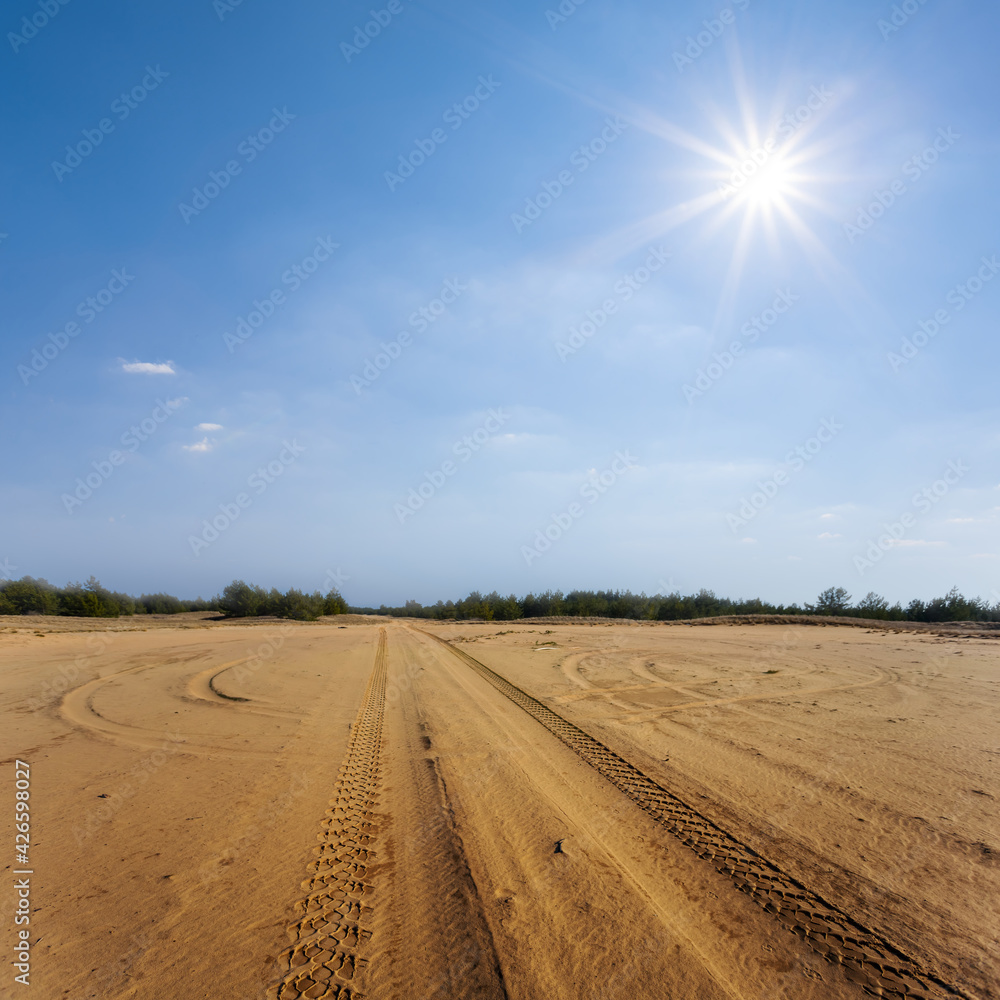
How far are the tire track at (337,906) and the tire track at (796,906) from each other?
8.72ft

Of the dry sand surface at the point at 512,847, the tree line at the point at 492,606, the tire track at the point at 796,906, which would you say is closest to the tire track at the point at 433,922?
the dry sand surface at the point at 512,847

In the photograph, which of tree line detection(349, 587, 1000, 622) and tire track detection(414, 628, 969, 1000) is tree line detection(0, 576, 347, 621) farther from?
tire track detection(414, 628, 969, 1000)

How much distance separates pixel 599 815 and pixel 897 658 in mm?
13788

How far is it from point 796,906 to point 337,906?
10.4 feet

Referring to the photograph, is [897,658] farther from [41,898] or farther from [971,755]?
[41,898]

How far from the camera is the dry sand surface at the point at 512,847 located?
2.74 meters

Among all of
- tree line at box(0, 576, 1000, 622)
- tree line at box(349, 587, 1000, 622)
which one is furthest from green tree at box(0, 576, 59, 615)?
tree line at box(349, 587, 1000, 622)

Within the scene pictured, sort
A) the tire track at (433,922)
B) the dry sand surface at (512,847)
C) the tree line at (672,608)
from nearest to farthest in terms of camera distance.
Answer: the tire track at (433,922) < the dry sand surface at (512,847) < the tree line at (672,608)

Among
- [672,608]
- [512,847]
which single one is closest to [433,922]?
[512,847]

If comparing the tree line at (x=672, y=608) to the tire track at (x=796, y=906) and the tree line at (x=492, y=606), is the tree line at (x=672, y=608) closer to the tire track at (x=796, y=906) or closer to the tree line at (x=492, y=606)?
the tree line at (x=492, y=606)

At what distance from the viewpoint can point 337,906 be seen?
10.8ft

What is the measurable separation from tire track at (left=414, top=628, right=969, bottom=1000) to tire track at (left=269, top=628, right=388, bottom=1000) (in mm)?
2657

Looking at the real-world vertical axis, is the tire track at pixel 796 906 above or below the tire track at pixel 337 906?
above

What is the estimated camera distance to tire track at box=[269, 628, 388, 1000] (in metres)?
2.64
